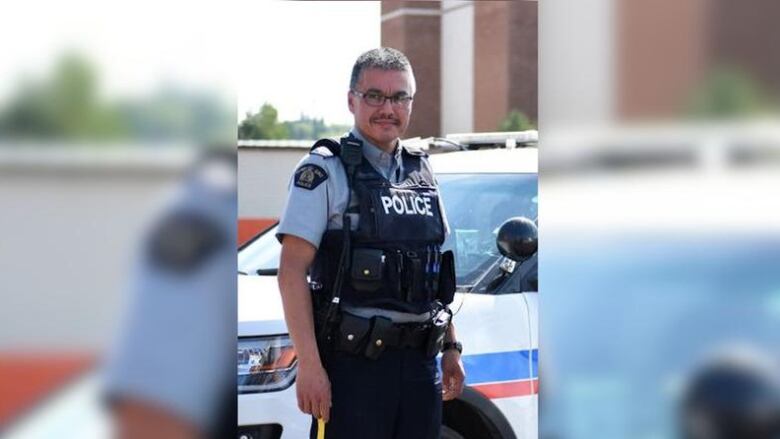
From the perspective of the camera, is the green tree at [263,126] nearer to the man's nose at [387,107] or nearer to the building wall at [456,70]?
the man's nose at [387,107]

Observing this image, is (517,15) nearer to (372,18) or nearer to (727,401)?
(372,18)

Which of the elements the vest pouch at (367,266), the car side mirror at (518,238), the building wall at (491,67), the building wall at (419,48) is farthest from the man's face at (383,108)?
the building wall at (491,67)

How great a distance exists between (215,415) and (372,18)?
4.47ft

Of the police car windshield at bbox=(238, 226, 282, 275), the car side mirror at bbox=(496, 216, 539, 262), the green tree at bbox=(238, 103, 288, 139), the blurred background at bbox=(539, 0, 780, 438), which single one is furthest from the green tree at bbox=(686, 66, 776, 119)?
the police car windshield at bbox=(238, 226, 282, 275)

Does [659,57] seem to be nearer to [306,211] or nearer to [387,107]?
[387,107]

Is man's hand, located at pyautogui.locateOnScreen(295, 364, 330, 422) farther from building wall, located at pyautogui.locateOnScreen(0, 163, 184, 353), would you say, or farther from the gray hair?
the gray hair

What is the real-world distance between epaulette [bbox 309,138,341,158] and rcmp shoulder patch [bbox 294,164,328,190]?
0.04 metres

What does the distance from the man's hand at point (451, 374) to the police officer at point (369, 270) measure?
131mm

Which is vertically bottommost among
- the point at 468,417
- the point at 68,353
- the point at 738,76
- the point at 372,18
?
the point at 468,417

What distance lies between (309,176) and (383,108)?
0.25 meters

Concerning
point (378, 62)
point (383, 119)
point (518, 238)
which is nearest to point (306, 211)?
point (383, 119)

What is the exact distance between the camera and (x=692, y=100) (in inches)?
102

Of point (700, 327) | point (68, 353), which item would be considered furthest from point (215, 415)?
point (700, 327)

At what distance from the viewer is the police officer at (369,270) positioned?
2.60 meters
